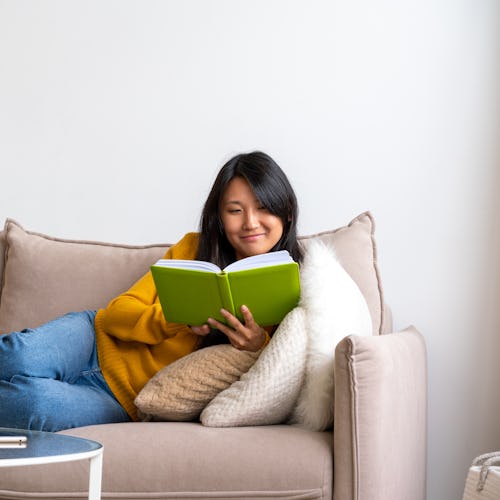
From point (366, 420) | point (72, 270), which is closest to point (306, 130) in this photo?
point (72, 270)

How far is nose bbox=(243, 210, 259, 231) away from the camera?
212cm

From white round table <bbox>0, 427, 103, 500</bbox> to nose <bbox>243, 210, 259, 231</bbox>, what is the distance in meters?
0.90

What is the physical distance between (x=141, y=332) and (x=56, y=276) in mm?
347

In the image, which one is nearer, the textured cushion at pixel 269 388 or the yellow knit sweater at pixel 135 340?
the textured cushion at pixel 269 388

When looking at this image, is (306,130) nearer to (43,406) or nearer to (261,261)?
(261,261)

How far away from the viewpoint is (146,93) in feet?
8.93

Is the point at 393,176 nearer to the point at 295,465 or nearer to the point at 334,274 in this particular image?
the point at 334,274

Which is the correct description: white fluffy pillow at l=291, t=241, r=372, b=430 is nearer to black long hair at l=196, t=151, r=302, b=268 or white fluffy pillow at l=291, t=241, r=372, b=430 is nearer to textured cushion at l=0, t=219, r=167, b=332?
black long hair at l=196, t=151, r=302, b=268

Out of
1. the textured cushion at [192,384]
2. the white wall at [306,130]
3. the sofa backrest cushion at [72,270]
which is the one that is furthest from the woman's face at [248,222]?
the white wall at [306,130]

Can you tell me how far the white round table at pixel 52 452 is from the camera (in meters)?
1.13

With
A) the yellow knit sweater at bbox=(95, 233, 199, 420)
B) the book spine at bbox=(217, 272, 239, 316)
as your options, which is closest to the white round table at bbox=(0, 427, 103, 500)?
the book spine at bbox=(217, 272, 239, 316)

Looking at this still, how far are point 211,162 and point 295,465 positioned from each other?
1.34m

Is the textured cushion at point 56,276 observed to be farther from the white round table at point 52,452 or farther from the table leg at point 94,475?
the table leg at point 94,475

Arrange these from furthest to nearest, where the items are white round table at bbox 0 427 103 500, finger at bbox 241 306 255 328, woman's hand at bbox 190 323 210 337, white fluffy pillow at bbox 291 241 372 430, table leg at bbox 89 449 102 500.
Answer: woman's hand at bbox 190 323 210 337
finger at bbox 241 306 255 328
white fluffy pillow at bbox 291 241 372 430
table leg at bbox 89 449 102 500
white round table at bbox 0 427 103 500
